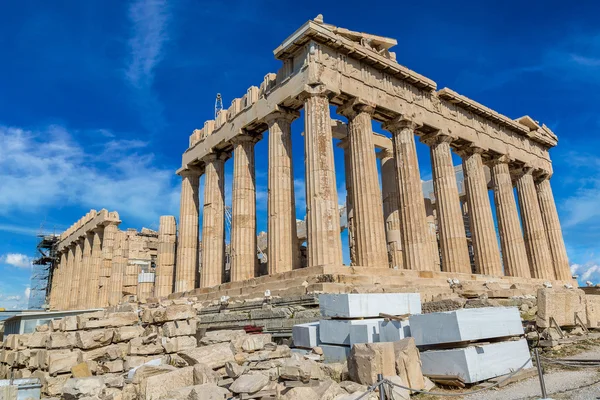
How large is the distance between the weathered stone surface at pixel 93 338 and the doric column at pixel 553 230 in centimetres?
2633

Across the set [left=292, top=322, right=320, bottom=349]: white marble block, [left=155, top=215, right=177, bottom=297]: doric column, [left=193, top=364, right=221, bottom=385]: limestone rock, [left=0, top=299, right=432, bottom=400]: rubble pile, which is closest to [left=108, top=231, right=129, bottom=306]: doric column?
[left=155, top=215, right=177, bottom=297]: doric column

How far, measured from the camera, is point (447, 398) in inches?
276

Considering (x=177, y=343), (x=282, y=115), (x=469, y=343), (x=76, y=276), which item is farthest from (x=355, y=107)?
(x=76, y=276)

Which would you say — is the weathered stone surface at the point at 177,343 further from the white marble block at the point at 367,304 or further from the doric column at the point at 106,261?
the doric column at the point at 106,261

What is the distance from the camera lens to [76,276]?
39.5m

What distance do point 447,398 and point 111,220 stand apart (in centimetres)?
3208

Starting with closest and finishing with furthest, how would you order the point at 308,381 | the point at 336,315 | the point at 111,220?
the point at 308,381 → the point at 336,315 → the point at 111,220

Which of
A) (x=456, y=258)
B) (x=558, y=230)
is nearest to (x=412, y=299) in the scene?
(x=456, y=258)

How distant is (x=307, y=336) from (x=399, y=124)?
14.2 m

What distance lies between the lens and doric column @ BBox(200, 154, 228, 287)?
Answer: 76.6 feet

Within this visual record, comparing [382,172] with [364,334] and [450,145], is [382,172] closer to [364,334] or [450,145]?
[450,145]

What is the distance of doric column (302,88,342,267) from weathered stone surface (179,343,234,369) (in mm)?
7948

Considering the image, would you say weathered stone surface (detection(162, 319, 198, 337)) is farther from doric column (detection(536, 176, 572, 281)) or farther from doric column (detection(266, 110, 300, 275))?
doric column (detection(536, 176, 572, 281))

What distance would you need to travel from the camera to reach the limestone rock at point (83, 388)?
762 cm
